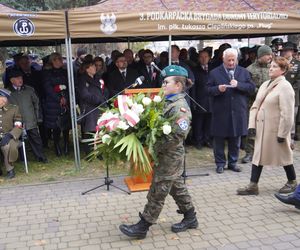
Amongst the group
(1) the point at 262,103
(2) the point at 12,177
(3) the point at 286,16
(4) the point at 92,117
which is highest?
(3) the point at 286,16

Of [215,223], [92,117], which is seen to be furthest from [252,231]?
[92,117]

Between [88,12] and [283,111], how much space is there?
3.15 meters

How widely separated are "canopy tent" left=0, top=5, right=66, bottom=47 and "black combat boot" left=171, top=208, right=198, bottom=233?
330 cm

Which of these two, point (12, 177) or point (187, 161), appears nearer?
point (12, 177)

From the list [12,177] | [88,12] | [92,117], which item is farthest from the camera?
[92,117]

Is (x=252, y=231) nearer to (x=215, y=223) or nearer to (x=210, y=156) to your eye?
(x=215, y=223)

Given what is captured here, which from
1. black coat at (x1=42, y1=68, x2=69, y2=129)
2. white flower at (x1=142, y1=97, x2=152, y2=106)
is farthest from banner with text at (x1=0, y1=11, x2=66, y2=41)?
white flower at (x1=142, y1=97, x2=152, y2=106)

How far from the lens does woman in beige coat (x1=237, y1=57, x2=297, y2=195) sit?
5.00 metres

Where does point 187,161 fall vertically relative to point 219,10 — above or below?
below

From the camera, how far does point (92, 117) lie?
23.5 ft

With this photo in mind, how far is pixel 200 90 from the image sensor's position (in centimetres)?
809

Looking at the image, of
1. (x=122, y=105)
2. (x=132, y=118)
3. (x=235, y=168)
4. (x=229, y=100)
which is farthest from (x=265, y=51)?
(x=132, y=118)

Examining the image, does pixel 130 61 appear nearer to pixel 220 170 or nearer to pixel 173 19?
pixel 173 19

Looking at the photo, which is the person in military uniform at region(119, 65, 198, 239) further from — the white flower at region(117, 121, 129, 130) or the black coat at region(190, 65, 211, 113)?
the black coat at region(190, 65, 211, 113)
